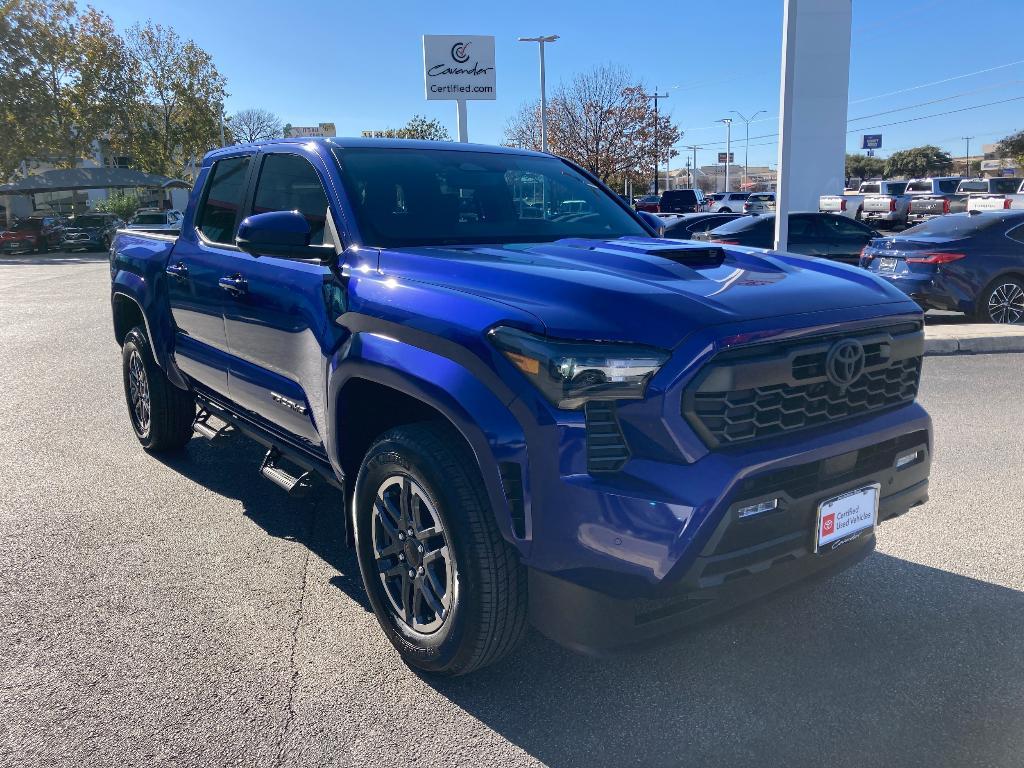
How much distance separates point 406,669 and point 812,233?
13.4 m

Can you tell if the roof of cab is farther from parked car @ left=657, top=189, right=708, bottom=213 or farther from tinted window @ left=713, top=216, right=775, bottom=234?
parked car @ left=657, top=189, right=708, bottom=213

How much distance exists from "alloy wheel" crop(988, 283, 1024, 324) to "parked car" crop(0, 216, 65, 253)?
37.2 m

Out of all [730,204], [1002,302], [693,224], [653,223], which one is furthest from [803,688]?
[730,204]

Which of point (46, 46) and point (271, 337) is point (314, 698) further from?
point (46, 46)

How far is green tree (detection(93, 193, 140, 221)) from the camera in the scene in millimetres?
48375

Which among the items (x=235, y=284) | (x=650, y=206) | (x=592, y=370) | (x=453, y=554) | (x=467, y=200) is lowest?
(x=453, y=554)

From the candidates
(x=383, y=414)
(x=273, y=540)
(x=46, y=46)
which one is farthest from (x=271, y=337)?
(x=46, y=46)

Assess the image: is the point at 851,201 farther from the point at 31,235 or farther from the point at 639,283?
the point at 31,235

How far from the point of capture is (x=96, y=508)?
16.3 feet

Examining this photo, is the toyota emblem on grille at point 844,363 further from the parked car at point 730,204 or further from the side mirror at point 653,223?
the parked car at point 730,204

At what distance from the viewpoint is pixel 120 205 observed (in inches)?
1928

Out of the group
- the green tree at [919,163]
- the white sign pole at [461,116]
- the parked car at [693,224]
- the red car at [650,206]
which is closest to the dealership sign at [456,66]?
the white sign pole at [461,116]

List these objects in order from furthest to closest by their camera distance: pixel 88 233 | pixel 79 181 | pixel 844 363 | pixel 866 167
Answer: pixel 866 167, pixel 79 181, pixel 88 233, pixel 844 363

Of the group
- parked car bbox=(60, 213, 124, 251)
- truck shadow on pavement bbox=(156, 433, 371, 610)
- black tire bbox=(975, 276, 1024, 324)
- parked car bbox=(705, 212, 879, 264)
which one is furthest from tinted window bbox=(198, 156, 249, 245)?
parked car bbox=(60, 213, 124, 251)
